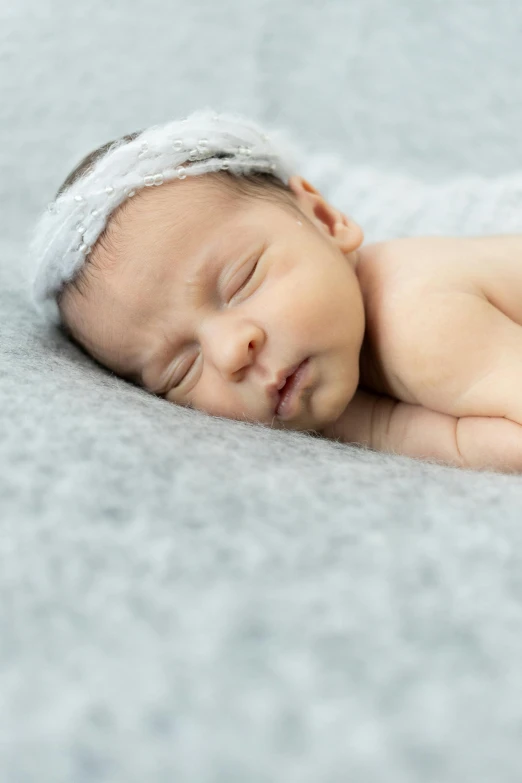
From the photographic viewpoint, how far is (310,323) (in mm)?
947

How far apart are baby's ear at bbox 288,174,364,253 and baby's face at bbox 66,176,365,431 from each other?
0.28 feet

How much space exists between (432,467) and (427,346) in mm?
276

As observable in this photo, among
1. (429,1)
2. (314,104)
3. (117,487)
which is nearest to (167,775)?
(117,487)

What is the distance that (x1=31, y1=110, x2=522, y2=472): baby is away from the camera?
0.94m

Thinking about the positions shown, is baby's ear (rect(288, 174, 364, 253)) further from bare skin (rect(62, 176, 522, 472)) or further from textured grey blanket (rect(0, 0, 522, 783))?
textured grey blanket (rect(0, 0, 522, 783))

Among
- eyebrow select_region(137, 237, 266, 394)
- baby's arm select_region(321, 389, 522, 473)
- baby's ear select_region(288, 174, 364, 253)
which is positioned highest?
baby's ear select_region(288, 174, 364, 253)

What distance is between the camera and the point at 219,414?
0.97 m

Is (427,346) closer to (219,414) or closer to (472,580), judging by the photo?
(219,414)

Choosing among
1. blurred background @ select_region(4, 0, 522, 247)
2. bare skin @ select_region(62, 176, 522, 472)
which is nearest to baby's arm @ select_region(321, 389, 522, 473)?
bare skin @ select_region(62, 176, 522, 472)

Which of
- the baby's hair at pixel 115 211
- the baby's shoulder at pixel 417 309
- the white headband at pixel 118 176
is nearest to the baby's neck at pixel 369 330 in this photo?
the baby's shoulder at pixel 417 309

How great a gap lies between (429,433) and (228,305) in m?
0.31

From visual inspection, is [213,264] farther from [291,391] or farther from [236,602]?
[236,602]

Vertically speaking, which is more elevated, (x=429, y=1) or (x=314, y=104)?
(x=429, y=1)

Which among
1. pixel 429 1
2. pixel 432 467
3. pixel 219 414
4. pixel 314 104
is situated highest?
pixel 429 1
